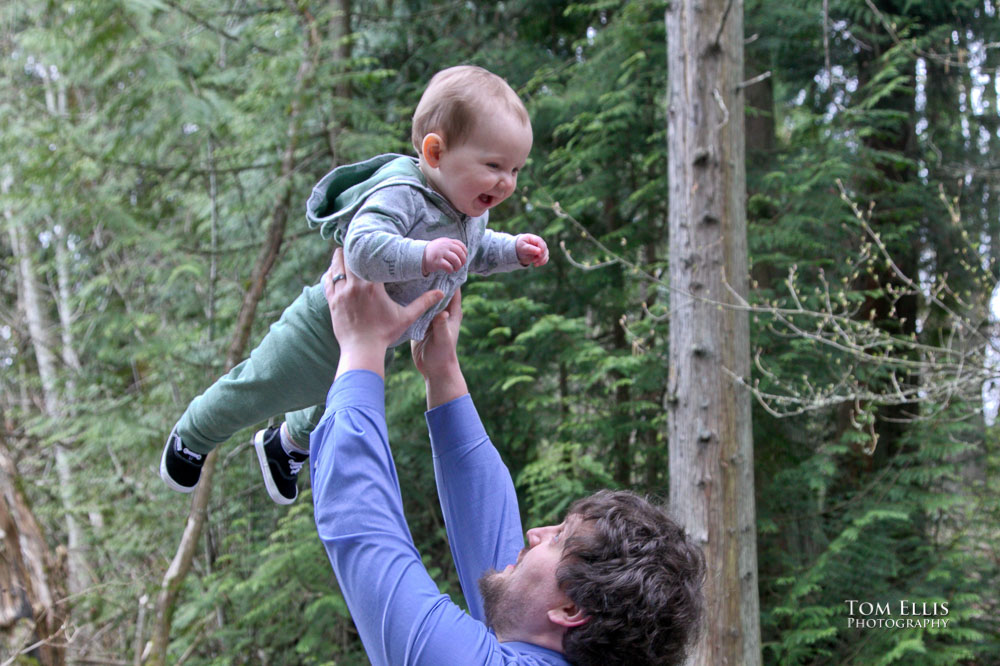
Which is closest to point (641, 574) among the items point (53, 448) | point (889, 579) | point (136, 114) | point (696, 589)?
point (696, 589)

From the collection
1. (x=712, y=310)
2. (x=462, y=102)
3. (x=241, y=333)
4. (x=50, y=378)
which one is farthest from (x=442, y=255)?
(x=50, y=378)

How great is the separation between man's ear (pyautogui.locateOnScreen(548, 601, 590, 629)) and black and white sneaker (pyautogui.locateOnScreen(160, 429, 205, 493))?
92 cm

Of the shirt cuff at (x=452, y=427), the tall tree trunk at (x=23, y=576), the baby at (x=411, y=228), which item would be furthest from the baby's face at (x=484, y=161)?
the tall tree trunk at (x=23, y=576)

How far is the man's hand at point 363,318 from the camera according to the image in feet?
4.27

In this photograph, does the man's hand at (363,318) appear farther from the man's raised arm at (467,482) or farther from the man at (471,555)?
the man's raised arm at (467,482)

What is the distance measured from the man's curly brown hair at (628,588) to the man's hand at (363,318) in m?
0.43

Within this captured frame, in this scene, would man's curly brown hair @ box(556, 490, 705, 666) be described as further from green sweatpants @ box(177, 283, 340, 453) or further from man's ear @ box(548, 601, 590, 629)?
green sweatpants @ box(177, 283, 340, 453)

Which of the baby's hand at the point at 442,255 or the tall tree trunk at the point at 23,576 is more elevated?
the baby's hand at the point at 442,255

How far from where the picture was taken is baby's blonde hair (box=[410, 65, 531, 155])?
56.8 inches

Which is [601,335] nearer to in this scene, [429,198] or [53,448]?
[429,198]

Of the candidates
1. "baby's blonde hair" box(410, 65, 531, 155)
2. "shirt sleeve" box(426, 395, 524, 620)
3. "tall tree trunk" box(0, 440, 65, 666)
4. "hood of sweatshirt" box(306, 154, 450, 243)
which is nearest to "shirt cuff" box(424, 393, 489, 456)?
"shirt sleeve" box(426, 395, 524, 620)

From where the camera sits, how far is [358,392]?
124 cm

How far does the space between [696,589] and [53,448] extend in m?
7.49

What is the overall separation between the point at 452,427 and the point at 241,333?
2.99m
